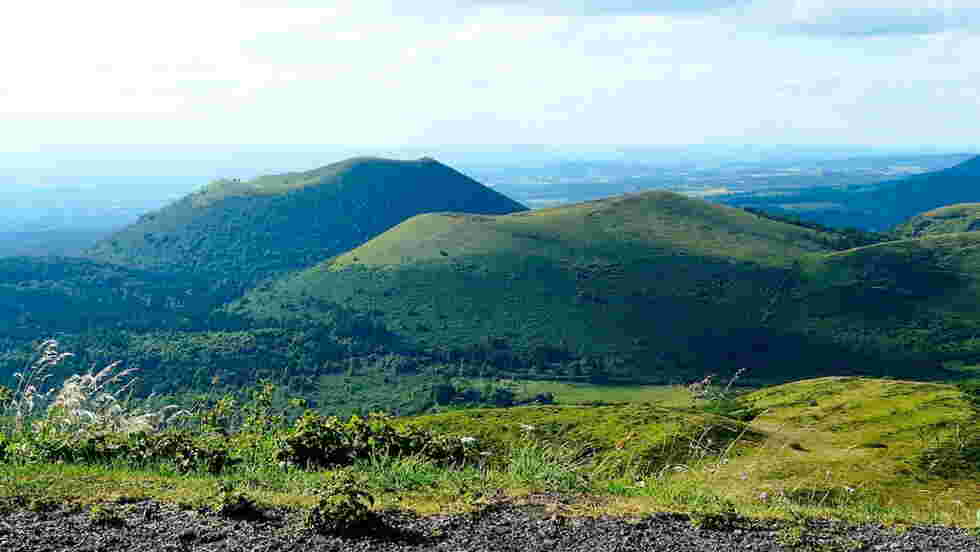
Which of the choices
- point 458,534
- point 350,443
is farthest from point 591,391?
point 458,534

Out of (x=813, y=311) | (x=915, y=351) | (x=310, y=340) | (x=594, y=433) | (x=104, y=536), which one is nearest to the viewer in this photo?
(x=104, y=536)

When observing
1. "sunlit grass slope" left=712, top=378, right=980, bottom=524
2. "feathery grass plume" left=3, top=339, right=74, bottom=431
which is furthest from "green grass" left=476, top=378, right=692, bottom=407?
"feathery grass plume" left=3, top=339, right=74, bottom=431

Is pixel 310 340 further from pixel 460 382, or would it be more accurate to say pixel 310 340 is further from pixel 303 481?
pixel 303 481

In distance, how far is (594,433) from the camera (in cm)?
4744

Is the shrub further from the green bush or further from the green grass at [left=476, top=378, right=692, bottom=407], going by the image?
the green grass at [left=476, top=378, right=692, bottom=407]

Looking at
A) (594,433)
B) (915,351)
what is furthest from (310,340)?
(594,433)

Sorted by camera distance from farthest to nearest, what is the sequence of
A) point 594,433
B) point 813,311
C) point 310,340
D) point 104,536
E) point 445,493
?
point 310,340 → point 813,311 → point 594,433 → point 445,493 → point 104,536

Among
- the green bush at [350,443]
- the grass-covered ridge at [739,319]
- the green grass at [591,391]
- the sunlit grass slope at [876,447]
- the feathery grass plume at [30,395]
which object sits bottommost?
the green grass at [591,391]

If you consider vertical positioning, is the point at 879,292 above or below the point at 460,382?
above

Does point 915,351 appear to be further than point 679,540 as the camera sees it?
Yes

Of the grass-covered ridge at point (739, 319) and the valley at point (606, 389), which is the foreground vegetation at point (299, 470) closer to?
the valley at point (606, 389)

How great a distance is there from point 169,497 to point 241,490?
1.10m

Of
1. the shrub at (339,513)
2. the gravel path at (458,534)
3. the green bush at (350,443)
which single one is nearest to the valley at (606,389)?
the green bush at (350,443)

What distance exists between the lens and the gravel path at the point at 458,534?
919 cm
